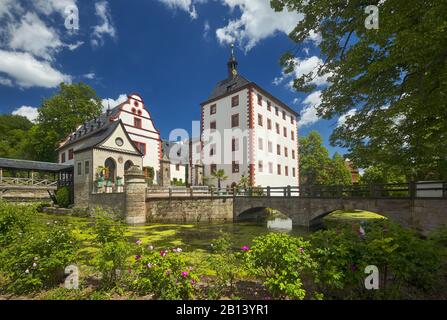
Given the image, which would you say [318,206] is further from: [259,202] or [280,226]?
[259,202]

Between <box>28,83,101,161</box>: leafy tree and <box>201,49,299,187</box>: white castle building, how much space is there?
73.3ft

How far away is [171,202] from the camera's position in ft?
62.4

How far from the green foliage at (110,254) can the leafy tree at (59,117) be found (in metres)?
38.9

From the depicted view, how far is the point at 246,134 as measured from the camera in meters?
26.3

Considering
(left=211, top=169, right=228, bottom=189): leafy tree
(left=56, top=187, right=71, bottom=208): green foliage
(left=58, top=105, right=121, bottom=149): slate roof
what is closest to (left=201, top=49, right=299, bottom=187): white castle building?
(left=211, top=169, right=228, bottom=189): leafy tree

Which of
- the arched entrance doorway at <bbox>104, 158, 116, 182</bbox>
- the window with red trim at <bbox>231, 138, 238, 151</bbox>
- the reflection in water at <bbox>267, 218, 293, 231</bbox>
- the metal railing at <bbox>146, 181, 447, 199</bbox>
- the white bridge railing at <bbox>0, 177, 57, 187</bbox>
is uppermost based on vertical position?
the window with red trim at <bbox>231, 138, 238, 151</bbox>

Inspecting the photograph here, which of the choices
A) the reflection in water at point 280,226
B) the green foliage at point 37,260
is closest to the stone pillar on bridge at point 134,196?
the reflection in water at point 280,226

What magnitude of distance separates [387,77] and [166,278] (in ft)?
28.9

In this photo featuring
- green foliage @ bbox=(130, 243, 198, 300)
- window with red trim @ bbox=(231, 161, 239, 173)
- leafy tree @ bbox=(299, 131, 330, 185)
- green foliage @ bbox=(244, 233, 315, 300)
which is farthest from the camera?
leafy tree @ bbox=(299, 131, 330, 185)

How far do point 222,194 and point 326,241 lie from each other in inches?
652

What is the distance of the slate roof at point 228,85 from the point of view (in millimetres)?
28175

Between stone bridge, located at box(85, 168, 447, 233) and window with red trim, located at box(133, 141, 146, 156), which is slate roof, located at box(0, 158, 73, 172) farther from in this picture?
stone bridge, located at box(85, 168, 447, 233)

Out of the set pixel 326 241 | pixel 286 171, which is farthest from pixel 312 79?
pixel 286 171

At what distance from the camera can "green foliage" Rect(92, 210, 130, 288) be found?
14.0 ft
